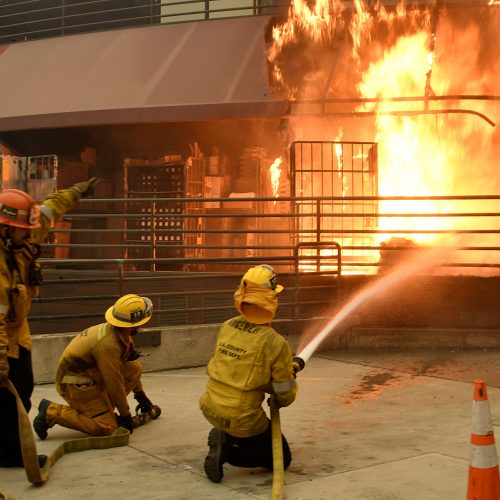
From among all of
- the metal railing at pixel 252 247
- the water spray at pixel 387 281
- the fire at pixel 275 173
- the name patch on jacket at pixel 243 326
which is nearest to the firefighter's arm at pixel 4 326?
the name patch on jacket at pixel 243 326

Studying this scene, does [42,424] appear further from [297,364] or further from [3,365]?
[297,364]

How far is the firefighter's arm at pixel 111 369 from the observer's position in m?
6.06

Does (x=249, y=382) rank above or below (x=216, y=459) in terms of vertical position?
above

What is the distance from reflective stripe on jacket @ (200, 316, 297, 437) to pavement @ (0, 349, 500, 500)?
407 mm

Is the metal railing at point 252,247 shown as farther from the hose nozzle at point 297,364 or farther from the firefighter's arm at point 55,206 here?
the hose nozzle at point 297,364

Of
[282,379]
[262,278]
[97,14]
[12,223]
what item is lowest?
[282,379]

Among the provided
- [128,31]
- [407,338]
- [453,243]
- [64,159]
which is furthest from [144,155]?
[407,338]

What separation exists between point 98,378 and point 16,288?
1.31 m

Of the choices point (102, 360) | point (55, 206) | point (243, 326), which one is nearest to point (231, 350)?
point (243, 326)

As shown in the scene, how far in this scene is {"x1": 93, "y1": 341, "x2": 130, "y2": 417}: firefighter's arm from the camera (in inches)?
239

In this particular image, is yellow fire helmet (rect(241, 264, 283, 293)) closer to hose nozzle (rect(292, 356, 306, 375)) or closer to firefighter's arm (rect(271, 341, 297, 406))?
firefighter's arm (rect(271, 341, 297, 406))

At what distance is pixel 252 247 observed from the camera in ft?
34.0

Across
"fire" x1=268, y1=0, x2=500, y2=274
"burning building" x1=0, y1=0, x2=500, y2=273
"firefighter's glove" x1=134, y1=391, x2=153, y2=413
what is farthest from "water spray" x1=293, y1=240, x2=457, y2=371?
"firefighter's glove" x1=134, y1=391, x2=153, y2=413

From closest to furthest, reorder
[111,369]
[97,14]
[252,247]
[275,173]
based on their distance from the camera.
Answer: [111,369] < [252,247] < [275,173] < [97,14]
